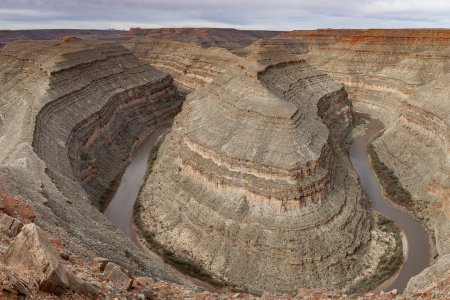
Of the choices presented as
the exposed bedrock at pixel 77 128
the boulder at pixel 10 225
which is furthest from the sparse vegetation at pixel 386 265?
the boulder at pixel 10 225

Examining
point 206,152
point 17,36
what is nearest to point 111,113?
point 206,152

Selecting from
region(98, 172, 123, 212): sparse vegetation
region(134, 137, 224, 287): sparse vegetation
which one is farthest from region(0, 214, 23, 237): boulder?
region(98, 172, 123, 212): sparse vegetation

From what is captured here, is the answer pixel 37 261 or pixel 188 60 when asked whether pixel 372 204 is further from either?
pixel 188 60

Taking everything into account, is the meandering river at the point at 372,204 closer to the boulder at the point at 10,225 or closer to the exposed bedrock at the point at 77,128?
the exposed bedrock at the point at 77,128

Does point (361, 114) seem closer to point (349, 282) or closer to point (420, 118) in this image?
point (420, 118)

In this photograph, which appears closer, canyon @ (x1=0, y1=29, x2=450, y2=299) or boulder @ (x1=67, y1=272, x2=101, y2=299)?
boulder @ (x1=67, y1=272, x2=101, y2=299)

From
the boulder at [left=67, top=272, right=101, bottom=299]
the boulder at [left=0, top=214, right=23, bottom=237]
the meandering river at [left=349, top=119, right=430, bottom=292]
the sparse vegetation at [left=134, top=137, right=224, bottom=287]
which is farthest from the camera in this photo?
the meandering river at [left=349, top=119, right=430, bottom=292]

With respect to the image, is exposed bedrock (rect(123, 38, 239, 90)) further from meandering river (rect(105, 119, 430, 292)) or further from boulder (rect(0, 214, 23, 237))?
boulder (rect(0, 214, 23, 237))

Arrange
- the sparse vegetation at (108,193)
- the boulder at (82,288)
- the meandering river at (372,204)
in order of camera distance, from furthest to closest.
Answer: the sparse vegetation at (108,193) → the meandering river at (372,204) → the boulder at (82,288)
